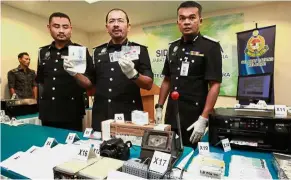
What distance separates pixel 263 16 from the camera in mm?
3904

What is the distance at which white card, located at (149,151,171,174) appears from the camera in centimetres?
70

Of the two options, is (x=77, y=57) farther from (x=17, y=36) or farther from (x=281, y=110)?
(x=17, y=36)

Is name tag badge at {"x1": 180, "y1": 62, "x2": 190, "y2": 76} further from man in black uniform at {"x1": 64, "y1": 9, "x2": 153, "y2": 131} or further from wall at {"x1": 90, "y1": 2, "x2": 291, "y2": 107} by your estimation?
wall at {"x1": 90, "y1": 2, "x2": 291, "y2": 107}

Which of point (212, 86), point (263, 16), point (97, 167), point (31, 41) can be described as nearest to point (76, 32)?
point (31, 41)

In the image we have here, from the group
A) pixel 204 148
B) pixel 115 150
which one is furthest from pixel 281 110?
pixel 115 150

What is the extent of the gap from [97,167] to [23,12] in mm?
4401

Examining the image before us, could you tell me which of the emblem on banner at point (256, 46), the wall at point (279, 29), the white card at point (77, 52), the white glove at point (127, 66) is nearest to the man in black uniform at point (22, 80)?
the white card at point (77, 52)

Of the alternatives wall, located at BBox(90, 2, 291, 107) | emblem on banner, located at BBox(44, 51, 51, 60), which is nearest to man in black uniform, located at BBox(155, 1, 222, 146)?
emblem on banner, located at BBox(44, 51, 51, 60)

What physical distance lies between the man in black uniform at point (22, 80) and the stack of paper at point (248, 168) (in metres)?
3.71

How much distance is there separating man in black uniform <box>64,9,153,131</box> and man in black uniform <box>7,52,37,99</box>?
2674 millimetres

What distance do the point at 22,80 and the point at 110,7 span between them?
2.11 meters

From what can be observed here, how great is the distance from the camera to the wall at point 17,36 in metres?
3.77

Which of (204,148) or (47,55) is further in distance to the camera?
(47,55)

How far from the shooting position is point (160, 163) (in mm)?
712
